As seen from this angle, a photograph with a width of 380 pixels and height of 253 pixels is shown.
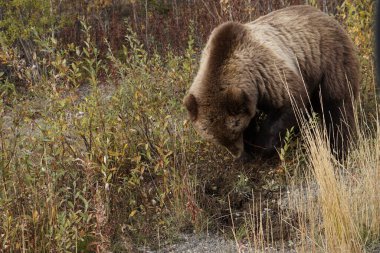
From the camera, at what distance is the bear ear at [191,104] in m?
5.62

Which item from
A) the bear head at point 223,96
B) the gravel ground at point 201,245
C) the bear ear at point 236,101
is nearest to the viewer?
the gravel ground at point 201,245

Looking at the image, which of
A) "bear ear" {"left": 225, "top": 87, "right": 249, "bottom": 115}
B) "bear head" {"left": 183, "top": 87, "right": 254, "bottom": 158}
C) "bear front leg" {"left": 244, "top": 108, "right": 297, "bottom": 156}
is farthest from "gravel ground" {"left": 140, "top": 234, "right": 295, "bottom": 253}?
"bear front leg" {"left": 244, "top": 108, "right": 297, "bottom": 156}

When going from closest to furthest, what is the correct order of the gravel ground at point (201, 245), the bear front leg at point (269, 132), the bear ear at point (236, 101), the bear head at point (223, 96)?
the gravel ground at point (201, 245) < the bear ear at point (236, 101) < the bear head at point (223, 96) < the bear front leg at point (269, 132)

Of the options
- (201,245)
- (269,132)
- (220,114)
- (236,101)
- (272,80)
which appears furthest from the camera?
(269,132)

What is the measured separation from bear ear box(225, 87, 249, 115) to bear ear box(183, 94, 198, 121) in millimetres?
292

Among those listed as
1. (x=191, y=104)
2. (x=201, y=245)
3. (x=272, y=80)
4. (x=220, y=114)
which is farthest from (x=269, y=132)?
(x=201, y=245)

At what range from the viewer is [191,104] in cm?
563

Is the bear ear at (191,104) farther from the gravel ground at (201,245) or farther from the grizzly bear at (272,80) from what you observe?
the gravel ground at (201,245)

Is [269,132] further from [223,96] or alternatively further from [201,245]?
[201,245]

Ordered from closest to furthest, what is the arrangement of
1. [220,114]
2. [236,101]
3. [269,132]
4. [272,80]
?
[236,101] → [220,114] → [272,80] → [269,132]

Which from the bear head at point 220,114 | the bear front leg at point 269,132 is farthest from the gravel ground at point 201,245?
the bear front leg at point 269,132

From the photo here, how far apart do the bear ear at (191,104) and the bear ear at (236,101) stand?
0.29 m

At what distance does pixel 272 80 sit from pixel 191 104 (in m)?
0.82

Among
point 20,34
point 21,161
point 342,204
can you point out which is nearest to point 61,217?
point 21,161
